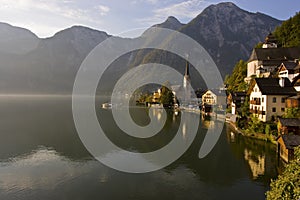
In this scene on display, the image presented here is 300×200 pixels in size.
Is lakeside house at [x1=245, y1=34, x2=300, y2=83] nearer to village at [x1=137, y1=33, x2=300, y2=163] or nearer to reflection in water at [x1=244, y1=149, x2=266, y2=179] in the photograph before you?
village at [x1=137, y1=33, x2=300, y2=163]

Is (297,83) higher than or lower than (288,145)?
higher

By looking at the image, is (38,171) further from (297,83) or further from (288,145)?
(297,83)

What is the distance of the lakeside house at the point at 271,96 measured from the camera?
37.2 meters

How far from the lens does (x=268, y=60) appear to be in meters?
64.1

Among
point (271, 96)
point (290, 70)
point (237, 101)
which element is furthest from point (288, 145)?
point (237, 101)

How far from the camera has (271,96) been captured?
37.5 meters

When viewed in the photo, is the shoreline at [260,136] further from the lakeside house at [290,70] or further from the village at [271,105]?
the lakeside house at [290,70]

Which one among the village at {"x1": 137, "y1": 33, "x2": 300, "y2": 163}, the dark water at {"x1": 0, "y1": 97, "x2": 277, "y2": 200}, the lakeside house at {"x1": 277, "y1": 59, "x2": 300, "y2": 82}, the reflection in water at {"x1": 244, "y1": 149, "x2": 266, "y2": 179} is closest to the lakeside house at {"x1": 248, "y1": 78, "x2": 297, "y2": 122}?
the village at {"x1": 137, "y1": 33, "x2": 300, "y2": 163}

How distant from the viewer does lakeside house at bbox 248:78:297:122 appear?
37250 millimetres

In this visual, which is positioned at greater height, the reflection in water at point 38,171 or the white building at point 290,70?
the white building at point 290,70

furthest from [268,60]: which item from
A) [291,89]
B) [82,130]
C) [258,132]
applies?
[82,130]

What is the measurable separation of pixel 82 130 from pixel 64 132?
3145mm

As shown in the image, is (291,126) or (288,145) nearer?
(288,145)

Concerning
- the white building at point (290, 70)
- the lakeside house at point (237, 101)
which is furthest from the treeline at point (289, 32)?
the lakeside house at point (237, 101)
